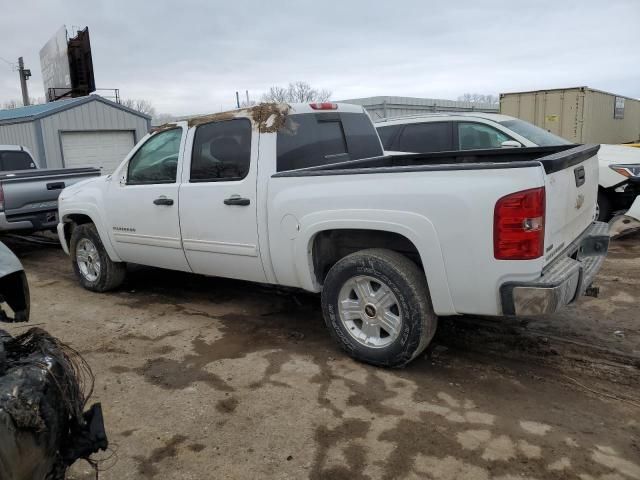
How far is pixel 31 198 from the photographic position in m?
8.15

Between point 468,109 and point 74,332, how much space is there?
22.5 m

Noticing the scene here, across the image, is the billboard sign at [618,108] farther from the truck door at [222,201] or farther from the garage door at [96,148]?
the truck door at [222,201]

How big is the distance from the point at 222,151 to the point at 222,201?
1.50ft

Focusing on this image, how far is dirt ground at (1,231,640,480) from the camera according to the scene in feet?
9.48

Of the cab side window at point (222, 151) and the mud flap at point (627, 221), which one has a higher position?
the cab side window at point (222, 151)

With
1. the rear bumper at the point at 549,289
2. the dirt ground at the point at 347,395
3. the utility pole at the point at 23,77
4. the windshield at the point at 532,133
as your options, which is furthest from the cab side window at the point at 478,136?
the utility pole at the point at 23,77

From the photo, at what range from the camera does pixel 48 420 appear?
2.03m

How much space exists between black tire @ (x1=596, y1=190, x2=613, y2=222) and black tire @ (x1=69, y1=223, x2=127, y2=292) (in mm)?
6440

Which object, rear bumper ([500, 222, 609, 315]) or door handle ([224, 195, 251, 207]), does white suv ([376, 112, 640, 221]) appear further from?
door handle ([224, 195, 251, 207])

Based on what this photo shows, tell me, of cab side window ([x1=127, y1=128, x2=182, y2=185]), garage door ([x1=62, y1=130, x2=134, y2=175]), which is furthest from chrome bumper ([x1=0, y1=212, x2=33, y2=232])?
garage door ([x1=62, y1=130, x2=134, y2=175])

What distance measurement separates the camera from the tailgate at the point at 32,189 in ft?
25.9

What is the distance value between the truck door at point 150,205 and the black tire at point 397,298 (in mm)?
1836

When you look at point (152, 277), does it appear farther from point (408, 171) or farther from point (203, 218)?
point (408, 171)

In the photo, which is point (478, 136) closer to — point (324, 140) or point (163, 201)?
point (324, 140)
